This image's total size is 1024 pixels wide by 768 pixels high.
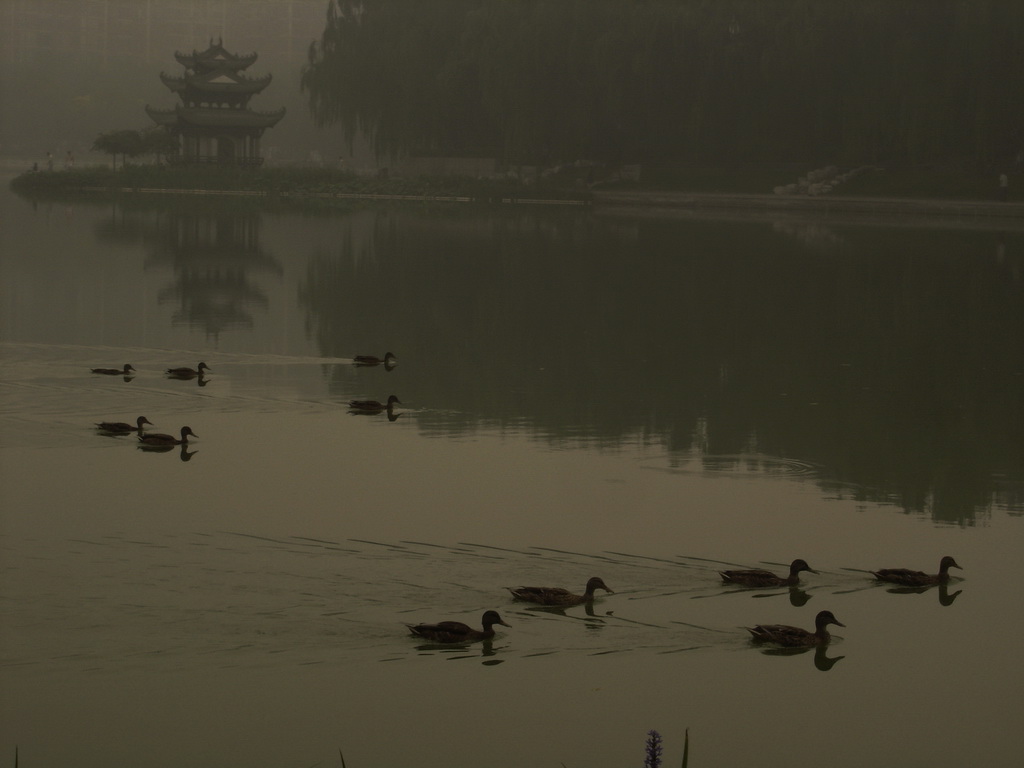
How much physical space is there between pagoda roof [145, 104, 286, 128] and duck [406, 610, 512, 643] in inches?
2377

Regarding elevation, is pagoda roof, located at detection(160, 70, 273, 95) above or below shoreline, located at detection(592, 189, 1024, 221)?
above

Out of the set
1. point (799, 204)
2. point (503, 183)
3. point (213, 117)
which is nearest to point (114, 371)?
point (799, 204)

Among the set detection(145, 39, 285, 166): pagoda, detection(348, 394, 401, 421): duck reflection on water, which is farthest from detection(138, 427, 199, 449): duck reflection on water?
detection(145, 39, 285, 166): pagoda

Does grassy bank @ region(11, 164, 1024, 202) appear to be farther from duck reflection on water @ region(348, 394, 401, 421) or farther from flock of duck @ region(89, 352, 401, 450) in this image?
duck reflection on water @ region(348, 394, 401, 421)

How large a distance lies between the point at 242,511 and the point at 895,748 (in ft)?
15.4

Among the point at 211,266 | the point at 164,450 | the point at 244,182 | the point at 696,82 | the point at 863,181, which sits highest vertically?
the point at 696,82

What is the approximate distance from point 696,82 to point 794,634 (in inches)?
1903

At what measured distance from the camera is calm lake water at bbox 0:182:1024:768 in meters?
6.66

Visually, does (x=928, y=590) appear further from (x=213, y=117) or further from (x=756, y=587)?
(x=213, y=117)

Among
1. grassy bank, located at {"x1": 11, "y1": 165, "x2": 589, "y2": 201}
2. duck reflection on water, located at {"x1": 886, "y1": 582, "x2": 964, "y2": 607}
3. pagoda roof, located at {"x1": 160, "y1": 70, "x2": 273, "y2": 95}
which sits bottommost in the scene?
duck reflection on water, located at {"x1": 886, "y1": 582, "x2": 964, "y2": 607}

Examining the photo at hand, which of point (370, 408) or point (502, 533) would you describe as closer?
point (502, 533)

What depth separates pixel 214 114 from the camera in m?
66.3

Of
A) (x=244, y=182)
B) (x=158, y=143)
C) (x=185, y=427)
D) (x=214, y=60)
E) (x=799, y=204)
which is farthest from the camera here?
(x=214, y=60)

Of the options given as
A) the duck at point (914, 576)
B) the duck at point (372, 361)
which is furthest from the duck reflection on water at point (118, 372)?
the duck at point (914, 576)
